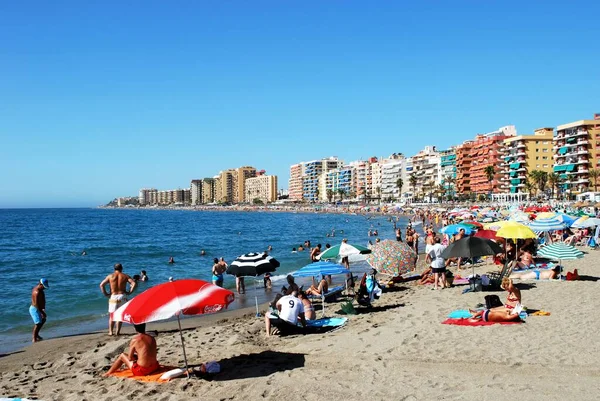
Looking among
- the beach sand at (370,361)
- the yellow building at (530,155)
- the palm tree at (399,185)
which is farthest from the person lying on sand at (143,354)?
the palm tree at (399,185)

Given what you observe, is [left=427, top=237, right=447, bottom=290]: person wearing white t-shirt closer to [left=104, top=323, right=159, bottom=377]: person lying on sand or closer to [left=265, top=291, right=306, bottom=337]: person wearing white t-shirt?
[left=265, top=291, right=306, bottom=337]: person wearing white t-shirt

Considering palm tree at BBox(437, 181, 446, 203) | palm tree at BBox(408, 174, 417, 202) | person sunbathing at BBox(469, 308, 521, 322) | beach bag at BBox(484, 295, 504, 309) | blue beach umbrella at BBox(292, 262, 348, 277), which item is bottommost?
person sunbathing at BBox(469, 308, 521, 322)

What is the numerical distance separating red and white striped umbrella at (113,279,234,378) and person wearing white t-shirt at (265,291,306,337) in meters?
2.81

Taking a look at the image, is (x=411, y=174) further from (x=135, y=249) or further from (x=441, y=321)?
(x=441, y=321)

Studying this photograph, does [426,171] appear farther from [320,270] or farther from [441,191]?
[320,270]

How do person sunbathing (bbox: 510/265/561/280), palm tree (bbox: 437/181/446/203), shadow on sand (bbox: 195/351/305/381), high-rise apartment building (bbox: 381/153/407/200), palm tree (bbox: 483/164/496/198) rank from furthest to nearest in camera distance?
high-rise apartment building (bbox: 381/153/407/200)
palm tree (bbox: 437/181/446/203)
palm tree (bbox: 483/164/496/198)
person sunbathing (bbox: 510/265/561/280)
shadow on sand (bbox: 195/351/305/381)

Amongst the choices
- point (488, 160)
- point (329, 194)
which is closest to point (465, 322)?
point (488, 160)

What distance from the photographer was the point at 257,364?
7.72 meters

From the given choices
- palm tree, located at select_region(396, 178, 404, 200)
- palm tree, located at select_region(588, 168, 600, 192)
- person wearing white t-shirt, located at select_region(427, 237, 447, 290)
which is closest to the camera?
person wearing white t-shirt, located at select_region(427, 237, 447, 290)

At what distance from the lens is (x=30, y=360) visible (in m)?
9.73

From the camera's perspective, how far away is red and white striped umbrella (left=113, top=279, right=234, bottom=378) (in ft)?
20.7

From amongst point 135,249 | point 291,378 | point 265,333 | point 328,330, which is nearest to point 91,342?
point 265,333

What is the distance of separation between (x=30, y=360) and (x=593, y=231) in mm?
24735

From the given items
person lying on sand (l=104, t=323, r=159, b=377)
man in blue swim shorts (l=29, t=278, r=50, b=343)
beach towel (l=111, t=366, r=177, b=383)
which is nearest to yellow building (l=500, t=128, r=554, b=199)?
man in blue swim shorts (l=29, t=278, r=50, b=343)
